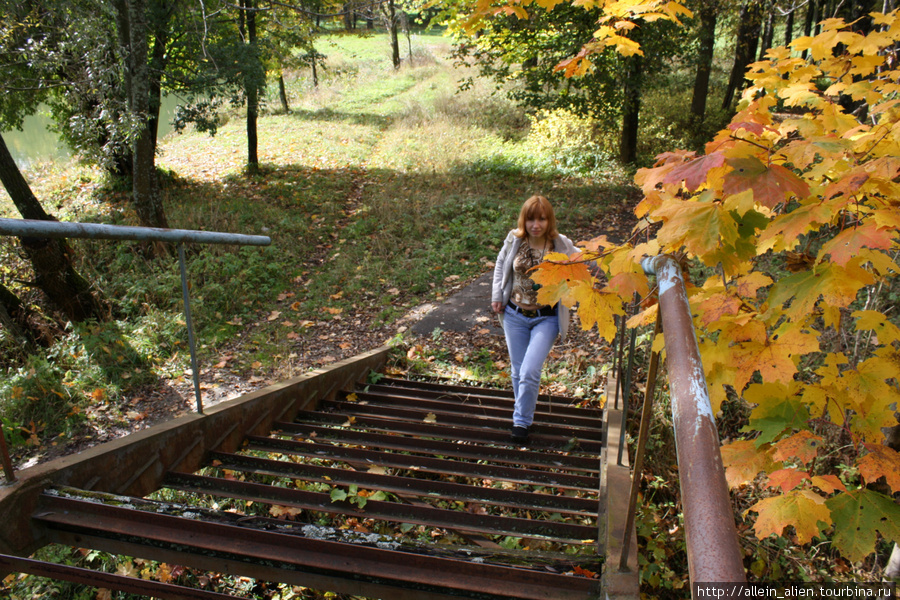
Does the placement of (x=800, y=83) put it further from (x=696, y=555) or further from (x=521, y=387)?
(x=696, y=555)

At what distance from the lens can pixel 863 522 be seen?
1.75 meters

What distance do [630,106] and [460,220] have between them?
207 inches

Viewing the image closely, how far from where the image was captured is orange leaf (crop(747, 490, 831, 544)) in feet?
5.37

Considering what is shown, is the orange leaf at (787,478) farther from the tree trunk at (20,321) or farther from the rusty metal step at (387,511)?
the tree trunk at (20,321)

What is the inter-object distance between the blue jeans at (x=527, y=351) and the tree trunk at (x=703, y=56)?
11.6m

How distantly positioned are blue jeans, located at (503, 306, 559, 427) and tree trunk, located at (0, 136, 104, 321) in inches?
221

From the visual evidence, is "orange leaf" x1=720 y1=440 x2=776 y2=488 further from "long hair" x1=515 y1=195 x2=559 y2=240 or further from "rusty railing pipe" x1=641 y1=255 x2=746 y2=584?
"long hair" x1=515 y1=195 x2=559 y2=240

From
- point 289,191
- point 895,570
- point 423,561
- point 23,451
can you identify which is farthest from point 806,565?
point 289,191

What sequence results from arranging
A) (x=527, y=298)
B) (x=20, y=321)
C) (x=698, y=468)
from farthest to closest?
(x=20, y=321) < (x=527, y=298) < (x=698, y=468)

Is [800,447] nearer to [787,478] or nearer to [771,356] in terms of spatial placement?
[787,478]

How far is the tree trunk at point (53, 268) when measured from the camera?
6512 millimetres

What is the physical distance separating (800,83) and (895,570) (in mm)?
2561

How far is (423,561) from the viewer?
1902 mm

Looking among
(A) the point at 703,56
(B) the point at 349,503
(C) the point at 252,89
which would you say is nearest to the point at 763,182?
(B) the point at 349,503
